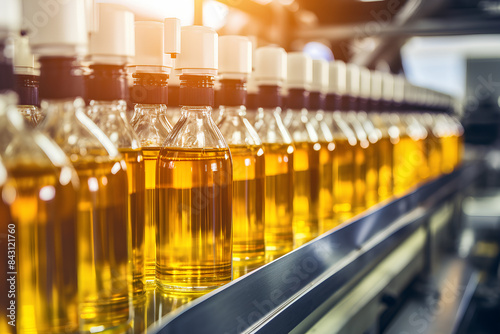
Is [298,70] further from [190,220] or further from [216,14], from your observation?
[216,14]

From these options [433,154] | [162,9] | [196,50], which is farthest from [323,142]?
[162,9]

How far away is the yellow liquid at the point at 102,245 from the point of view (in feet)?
1.61

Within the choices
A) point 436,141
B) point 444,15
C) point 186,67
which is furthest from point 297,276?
point 444,15

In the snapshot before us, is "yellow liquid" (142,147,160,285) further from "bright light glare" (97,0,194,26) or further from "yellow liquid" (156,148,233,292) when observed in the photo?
"bright light glare" (97,0,194,26)

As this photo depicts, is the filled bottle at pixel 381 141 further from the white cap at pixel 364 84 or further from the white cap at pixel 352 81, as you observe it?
the white cap at pixel 352 81

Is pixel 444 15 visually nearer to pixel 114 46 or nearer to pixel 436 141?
pixel 436 141

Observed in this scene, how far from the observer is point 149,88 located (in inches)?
27.1

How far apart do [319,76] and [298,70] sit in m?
0.10

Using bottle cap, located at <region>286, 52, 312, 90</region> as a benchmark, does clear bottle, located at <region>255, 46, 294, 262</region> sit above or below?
below

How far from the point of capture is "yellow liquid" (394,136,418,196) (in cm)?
158

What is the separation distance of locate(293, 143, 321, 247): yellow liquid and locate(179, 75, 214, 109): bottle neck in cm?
37

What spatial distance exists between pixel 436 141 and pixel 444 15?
1.79ft

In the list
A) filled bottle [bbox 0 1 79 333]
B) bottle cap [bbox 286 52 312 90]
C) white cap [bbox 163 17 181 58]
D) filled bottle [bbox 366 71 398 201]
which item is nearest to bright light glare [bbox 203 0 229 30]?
filled bottle [bbox 366 71 398 201]

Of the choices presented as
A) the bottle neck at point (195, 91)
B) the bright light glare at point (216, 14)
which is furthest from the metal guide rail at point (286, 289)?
the bright light glare at point (216, 14)
